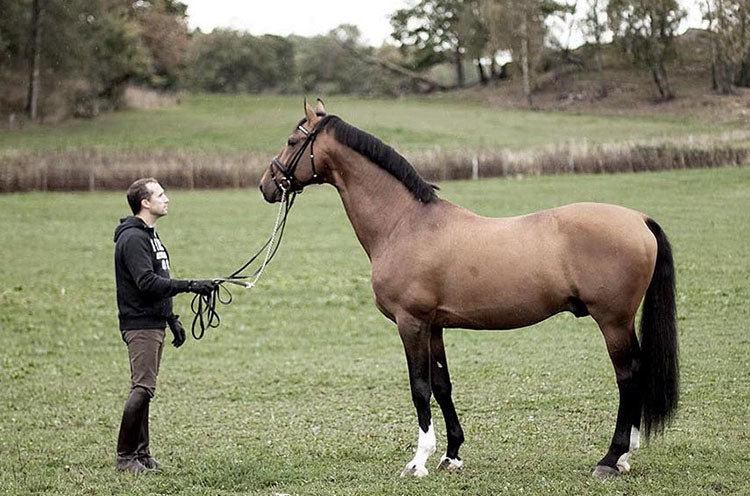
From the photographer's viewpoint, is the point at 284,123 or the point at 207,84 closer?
the point at 284,123

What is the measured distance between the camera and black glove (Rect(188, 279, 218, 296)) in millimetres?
6605

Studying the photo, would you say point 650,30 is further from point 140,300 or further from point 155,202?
point 140,300

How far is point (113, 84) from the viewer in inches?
2184

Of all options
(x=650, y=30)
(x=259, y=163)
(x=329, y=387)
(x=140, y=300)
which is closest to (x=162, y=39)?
(x=259, y=163)

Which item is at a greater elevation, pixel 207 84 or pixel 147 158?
pixel 207 84

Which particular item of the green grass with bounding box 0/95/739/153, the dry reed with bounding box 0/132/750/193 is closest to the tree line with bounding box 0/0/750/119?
the green grass with bounding box 0/95/739/153

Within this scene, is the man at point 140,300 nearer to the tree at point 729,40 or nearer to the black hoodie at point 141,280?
the black hoodie at point 141,280

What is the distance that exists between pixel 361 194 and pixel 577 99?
48392mm

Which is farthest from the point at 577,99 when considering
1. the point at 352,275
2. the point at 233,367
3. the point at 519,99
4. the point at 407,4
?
the point at 233,367

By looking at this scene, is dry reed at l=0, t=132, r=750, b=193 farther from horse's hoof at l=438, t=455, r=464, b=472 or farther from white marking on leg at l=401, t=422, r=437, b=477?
white marking on leg at l=401, t=422, r=437, b=477

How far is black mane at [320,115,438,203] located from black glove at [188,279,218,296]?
4.87 ft

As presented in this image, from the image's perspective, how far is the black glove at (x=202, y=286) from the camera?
6.61 meters

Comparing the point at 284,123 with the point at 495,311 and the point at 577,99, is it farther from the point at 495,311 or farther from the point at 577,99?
the point at 495,311

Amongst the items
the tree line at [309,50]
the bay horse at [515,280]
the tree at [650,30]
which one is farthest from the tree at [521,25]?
the bay horse at [515,280]
